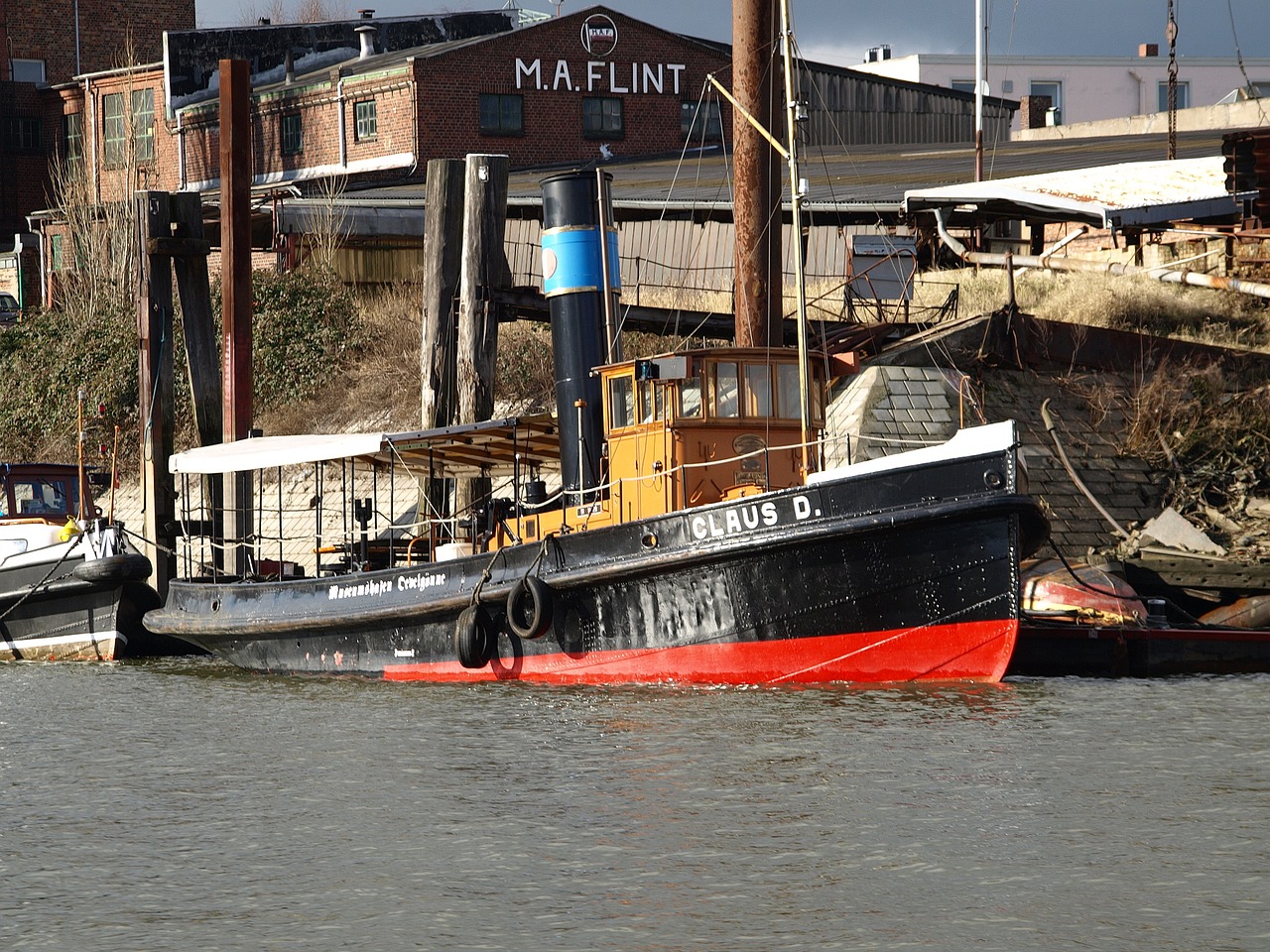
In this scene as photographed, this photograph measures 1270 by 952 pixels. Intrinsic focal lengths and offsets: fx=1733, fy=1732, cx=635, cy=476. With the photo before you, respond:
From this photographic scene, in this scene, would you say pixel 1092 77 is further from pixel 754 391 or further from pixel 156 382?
pixel 754 391

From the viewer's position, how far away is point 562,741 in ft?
39.7

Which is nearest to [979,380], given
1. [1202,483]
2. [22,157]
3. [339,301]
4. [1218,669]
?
[1202,483]

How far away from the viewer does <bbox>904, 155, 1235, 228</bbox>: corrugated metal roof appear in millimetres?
19984

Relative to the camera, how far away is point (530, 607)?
1489cm

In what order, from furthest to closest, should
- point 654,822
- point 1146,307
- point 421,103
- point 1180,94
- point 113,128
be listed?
point 1180,94
point 113,128
point 421,103
point 1146,307
point 654,822

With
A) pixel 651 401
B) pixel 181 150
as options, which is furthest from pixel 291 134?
pixel 651 401

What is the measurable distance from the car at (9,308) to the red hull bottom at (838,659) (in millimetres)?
26408

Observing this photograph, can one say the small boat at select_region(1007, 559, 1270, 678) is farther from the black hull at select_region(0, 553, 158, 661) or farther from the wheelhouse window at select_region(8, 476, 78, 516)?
the wheelhouse window at select_region(8, 476, 78, 516)

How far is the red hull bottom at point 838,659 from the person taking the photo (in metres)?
13.9

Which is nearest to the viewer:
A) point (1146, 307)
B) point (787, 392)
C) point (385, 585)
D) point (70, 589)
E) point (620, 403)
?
point (787, 392)

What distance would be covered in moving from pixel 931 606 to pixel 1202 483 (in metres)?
8.05

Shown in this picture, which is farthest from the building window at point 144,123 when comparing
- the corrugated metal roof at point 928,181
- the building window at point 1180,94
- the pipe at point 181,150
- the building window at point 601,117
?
the building window at point 1180,94

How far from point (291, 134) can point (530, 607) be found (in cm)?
2865

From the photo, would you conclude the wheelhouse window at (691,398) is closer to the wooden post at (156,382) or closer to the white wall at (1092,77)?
the wooden post at (156,382)
